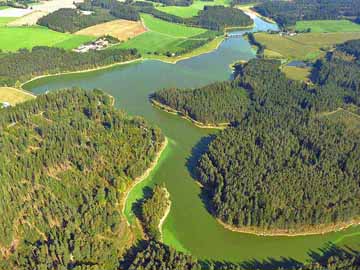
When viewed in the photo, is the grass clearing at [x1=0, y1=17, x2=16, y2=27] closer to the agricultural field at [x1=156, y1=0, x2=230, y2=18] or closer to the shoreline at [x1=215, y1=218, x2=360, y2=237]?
the agricultural field at [x1=156, y1=0, x2=230, y2=18]

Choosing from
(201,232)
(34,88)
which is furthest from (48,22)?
(201,232)

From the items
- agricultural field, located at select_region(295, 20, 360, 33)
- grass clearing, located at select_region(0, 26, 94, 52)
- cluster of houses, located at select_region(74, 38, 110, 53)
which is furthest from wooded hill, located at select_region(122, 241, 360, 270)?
agricultural field, located at select_region(295, 20, 360, 33)

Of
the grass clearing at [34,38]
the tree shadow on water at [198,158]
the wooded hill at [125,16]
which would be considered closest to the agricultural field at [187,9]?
the wooded hill at [125,16]

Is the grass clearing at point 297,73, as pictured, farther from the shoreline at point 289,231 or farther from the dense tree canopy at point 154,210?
the dense tree canopy at point 154,210

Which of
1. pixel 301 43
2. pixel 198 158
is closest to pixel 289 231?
pixel 198 158

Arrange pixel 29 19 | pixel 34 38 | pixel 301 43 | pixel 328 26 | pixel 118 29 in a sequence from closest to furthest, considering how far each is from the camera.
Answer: pixel 34 38 → pixel 301 43 → pixel 118 29 → pixel 29 19 → pixel 328 26

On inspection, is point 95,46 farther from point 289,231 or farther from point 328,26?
point 328,26

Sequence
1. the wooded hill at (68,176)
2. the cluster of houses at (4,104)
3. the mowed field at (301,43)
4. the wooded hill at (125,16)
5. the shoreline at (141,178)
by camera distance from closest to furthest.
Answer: the wooded hill at (68,176) < the shoreline at (141,178) < the cluster of houses at (4,104) < the mowed field at (301,43) < the wooded hill at (125,16)
